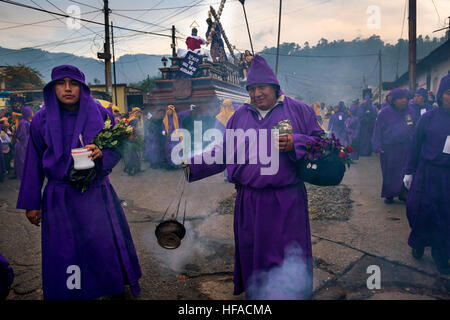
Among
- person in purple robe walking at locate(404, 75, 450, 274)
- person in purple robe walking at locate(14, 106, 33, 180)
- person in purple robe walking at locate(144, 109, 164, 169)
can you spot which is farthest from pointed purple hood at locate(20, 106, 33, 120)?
person in purple robe walking at locate(404, 75, 450, 274)

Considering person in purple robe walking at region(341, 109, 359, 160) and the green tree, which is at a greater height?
the green tree

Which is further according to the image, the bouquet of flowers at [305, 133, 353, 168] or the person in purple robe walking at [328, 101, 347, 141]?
the person in purple robe walking at [328, 101, 347, 141]

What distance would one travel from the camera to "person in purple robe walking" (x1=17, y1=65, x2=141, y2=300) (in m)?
2.82

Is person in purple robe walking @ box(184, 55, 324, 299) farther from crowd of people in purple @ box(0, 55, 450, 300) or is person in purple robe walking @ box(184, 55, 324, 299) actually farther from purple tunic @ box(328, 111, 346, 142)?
purple tunic @ box(328, 111, 346, 142)

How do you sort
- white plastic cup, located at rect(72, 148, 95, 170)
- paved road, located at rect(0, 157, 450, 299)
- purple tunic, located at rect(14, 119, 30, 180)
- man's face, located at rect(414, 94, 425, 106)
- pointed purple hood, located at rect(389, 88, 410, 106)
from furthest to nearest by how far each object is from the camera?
1. purple tunic, located at rect(14, 119, 30, 180)
2. man's face, located at rect(414, 94, 425, 106)
3. pointed purple hood, located at rect(389, 88, 410, 106)
4. paved road, located at rect(0, 157, 450, 299)
5. white plastic cup, located at rect(72, 148, 95, 170)

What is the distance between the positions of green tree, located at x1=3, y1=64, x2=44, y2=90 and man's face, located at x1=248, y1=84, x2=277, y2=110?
35.9 meters

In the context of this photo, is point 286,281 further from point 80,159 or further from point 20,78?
point 20,78

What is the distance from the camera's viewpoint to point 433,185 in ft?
12.3

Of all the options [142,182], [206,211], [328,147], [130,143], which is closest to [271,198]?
[328,147]

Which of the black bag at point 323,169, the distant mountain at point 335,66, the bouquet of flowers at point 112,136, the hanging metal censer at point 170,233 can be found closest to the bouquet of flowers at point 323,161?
the black bag at point 323,169

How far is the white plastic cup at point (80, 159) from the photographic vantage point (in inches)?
106

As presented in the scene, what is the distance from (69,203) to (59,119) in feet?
2.47

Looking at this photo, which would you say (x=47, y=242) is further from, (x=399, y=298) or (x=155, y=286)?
(x=399, y=298)

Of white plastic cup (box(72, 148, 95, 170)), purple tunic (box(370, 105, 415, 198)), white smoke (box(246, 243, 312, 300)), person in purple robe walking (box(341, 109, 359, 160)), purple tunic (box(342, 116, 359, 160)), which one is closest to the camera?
white smoke (box(246, 243, 312, 300))
